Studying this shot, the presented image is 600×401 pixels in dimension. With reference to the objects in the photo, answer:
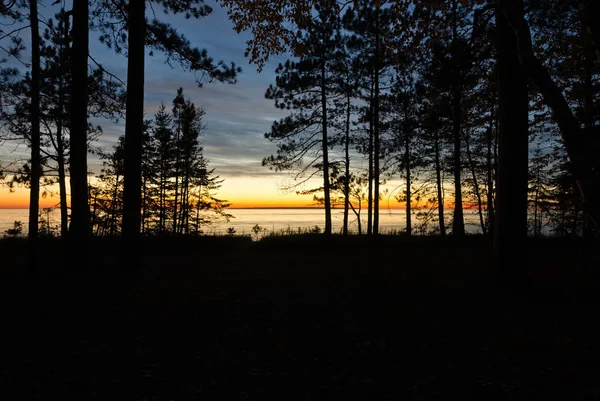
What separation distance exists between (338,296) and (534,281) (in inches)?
174

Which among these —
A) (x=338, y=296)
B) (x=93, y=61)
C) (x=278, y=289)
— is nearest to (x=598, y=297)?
(x=338, y=296)

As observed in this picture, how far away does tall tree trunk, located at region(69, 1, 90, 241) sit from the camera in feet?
31.7

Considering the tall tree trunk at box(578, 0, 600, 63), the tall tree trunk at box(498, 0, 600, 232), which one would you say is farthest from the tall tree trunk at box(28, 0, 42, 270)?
the tall tree trunk at box(578, 0, 600, 63)

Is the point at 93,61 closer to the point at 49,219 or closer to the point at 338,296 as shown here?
the point at 338,296

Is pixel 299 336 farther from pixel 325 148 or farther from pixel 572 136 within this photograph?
pixel 325 148

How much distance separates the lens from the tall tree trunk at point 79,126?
31.7 feet

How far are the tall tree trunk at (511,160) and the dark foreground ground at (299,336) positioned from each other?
13.1 inches

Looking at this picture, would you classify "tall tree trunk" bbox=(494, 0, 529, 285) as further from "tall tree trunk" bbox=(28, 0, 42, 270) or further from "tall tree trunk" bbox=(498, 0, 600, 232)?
"tall tree trunk" bbox=(28, 0, 42, 270)

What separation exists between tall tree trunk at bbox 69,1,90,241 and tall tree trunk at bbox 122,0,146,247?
970 millimetres

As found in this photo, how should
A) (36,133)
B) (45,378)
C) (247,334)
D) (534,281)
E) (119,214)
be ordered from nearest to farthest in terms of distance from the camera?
(45,378)
(247,334)
(534,281)
(36,133)
(119,214)

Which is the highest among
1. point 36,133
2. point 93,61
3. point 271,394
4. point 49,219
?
point 93,61

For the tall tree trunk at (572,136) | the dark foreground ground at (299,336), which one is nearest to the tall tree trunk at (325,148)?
the dark foreground ground at (299,336)

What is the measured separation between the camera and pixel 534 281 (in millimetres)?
8602

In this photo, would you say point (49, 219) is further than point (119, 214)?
No
